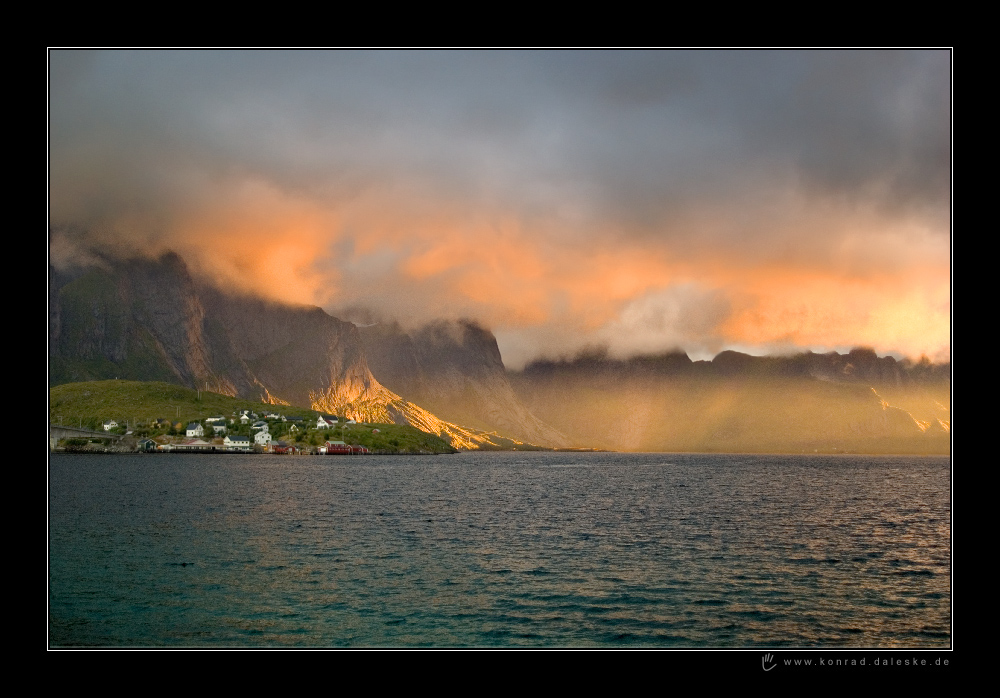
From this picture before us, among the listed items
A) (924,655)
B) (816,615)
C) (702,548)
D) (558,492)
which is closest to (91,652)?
(924,655)

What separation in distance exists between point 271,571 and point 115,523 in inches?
1450

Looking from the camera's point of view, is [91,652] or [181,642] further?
[181,642]

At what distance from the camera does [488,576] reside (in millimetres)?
51969

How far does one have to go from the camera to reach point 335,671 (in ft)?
77.0

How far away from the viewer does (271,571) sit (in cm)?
5259

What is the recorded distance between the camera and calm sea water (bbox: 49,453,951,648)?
38.5 meters

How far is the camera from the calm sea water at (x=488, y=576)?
38500 mm

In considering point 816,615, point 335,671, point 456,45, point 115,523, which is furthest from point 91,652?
point 115,523

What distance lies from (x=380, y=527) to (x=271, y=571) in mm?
28293
